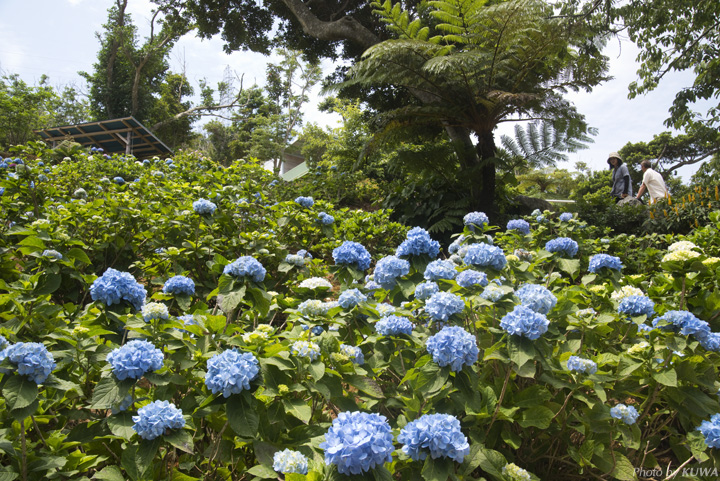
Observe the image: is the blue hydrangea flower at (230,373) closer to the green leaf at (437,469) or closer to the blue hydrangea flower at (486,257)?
the green leaf at (437,469)

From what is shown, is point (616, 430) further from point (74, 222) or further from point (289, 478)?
point (74, 222)

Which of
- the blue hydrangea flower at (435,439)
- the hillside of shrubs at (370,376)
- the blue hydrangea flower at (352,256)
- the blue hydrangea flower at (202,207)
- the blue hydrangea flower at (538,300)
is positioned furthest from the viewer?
the blue hydrangea flower at (202,207)

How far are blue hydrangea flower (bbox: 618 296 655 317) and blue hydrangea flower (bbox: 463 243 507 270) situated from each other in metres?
0.48

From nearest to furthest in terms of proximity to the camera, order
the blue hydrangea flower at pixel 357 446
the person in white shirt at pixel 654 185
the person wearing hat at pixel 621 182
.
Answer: the blue hydrangea flower at pixel 357 446
the person in white shirt at pixel 654 185
the person wearing hat at pixel 621 182

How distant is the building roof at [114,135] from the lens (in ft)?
37.9

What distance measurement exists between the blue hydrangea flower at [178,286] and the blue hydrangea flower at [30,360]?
53cm

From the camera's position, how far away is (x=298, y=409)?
108 centimetres

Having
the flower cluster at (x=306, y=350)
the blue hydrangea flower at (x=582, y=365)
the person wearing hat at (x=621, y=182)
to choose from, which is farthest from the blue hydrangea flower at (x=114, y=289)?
the person wearing hat at (x=621, y=182)

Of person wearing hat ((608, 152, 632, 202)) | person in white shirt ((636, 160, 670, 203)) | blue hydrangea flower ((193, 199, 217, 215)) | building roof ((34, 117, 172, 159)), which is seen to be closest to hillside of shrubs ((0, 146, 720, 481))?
blue hydrangea flower ((193, 199, 217, 215))

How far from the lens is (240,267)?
1.51m

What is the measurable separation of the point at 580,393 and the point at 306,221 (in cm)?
234

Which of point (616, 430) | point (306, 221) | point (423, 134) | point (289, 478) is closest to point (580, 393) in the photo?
point (616, 430)

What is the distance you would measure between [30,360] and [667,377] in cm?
188

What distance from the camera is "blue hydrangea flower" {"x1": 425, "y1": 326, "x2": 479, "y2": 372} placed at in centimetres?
108
